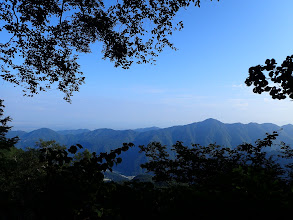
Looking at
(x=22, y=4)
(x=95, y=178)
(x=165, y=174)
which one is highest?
(x=22, y=4)

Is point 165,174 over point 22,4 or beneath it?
beneath

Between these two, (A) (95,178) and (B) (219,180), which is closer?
(A) (95,178)

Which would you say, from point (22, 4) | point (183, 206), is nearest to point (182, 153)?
point (183, 206)

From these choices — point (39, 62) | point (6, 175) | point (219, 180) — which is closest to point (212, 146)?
point (219, 180)

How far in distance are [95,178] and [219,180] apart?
265 cm

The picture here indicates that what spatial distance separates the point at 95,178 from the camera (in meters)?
3.53

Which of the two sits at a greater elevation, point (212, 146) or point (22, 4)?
point (22, 4)

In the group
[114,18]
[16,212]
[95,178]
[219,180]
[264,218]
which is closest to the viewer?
[16,212]

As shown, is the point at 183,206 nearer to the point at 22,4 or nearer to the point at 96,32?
the point at 96,32

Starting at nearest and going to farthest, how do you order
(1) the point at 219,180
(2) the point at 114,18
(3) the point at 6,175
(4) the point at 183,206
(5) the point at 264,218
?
(5) the point at 264,218 < (4) the point at 183,206 < (1) the point at 219,180 < (2) the point at 114,18 < (3) the point at 6,175

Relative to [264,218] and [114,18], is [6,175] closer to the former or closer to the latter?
[114,18]

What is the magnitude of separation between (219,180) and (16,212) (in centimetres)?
365

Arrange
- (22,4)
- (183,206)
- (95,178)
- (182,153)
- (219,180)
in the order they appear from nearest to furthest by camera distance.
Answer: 1. (183,206)
2. (95,178)
3. (219,180)
4. (22,4)
5. (182,153)

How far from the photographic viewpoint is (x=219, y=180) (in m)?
3.95
